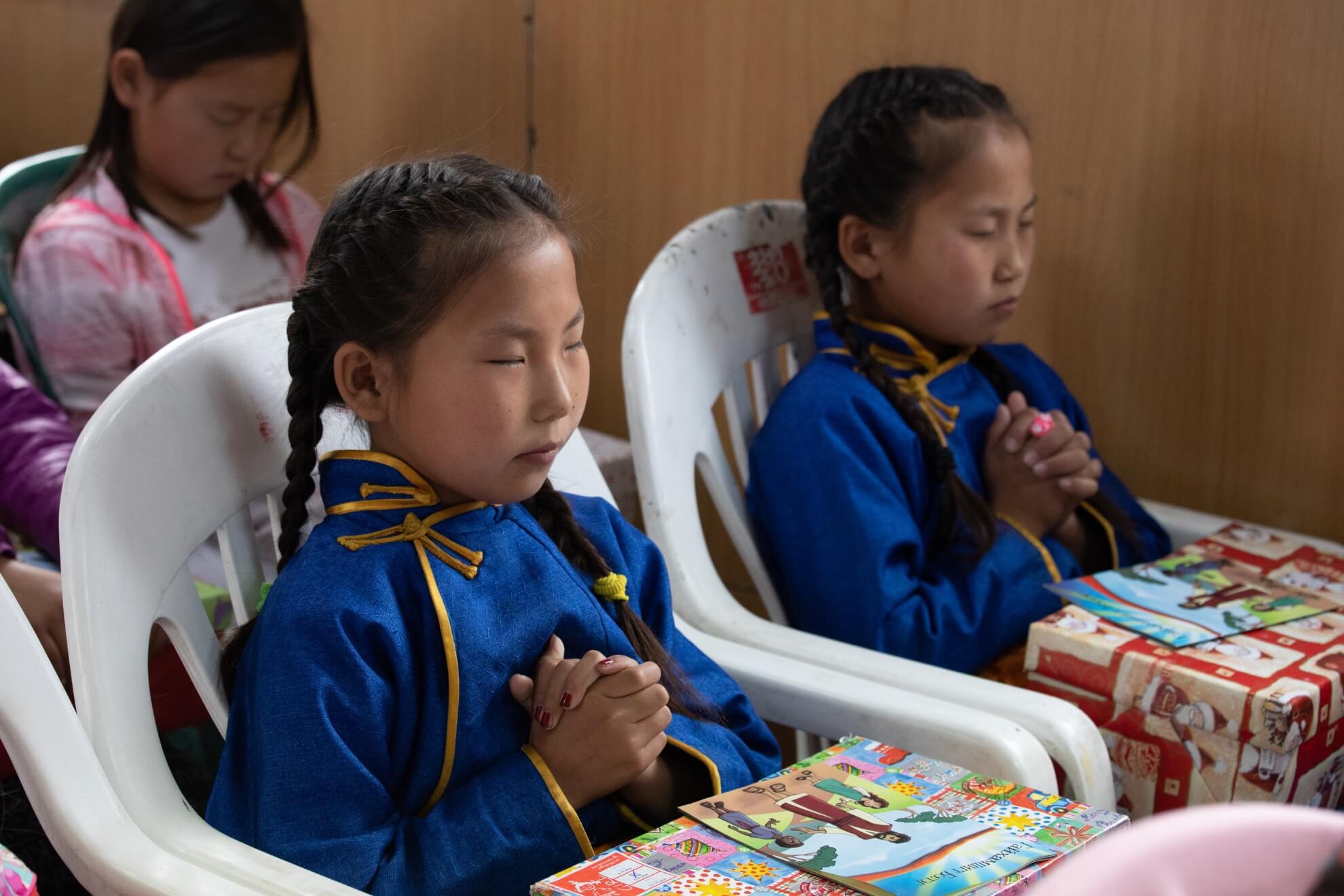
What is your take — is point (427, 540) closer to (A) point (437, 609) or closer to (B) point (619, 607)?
(A) point (437, 609)

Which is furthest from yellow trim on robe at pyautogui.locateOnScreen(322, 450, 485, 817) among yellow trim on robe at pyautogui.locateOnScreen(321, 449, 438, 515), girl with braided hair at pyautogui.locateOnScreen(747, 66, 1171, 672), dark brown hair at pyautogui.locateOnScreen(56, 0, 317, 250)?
dark brown hair at pyautogui.locateOnScreen(56, 0, 317, 250)

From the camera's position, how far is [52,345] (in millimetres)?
1590

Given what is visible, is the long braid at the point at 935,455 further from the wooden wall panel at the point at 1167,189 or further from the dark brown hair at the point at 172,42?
the dark brown hair at the point at 172,42

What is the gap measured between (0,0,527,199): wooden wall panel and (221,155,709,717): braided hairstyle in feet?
3.52

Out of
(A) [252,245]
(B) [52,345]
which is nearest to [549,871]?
(B) [52,345]

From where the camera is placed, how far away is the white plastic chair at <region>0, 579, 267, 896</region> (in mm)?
810

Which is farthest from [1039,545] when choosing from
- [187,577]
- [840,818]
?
[187,577]

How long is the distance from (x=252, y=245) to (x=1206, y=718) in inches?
54.3

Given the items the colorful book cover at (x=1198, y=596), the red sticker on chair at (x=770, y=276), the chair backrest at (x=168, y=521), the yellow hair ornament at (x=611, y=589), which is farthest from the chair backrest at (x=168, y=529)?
the colorful book cover at (x=1198, y=596)

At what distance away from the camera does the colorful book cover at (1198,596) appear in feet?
3.92

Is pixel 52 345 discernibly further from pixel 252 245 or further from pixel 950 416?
pixel 950 416

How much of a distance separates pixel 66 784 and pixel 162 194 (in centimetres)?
112

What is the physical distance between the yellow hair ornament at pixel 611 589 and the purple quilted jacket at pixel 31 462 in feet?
2.06

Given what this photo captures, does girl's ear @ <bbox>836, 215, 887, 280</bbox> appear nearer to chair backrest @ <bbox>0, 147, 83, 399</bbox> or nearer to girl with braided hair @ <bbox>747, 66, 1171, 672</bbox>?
girl with braided hair @ <bbox>747, 66, 1171, 672</bbox>
